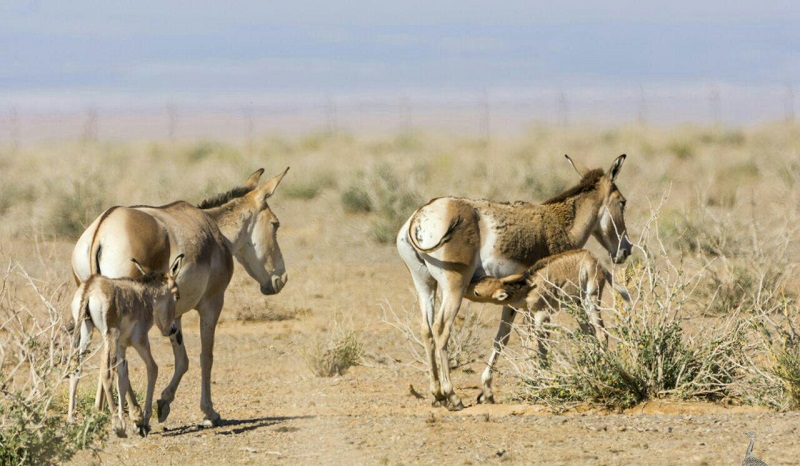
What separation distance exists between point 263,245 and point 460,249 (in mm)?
2321

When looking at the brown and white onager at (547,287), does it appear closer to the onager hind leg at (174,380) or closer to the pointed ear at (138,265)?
the onager hind leg at (174,380)

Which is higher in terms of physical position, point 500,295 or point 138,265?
point 138,265

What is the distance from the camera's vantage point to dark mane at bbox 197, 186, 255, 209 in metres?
11.3

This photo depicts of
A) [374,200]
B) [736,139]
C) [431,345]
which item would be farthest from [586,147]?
[431,345]

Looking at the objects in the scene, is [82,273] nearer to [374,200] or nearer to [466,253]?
[466,253]

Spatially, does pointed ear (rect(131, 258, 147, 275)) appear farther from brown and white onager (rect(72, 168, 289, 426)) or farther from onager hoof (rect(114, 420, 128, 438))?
onager hoof (rect(114, 420, 128, 438))

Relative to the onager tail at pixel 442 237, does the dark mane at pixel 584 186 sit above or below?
above

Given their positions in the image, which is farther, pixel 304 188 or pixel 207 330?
pixel 304 188

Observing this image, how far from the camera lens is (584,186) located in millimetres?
11836

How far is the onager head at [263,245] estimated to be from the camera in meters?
11.6

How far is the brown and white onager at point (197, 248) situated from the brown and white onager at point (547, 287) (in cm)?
226

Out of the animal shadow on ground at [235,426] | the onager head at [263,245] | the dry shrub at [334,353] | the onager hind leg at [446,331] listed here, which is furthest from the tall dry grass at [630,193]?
the animal shadow on ground at [235,426]

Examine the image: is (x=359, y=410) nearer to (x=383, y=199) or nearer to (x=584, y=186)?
(x=584, y=186)

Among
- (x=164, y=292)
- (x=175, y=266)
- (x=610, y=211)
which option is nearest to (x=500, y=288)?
(x=610, y=211)
